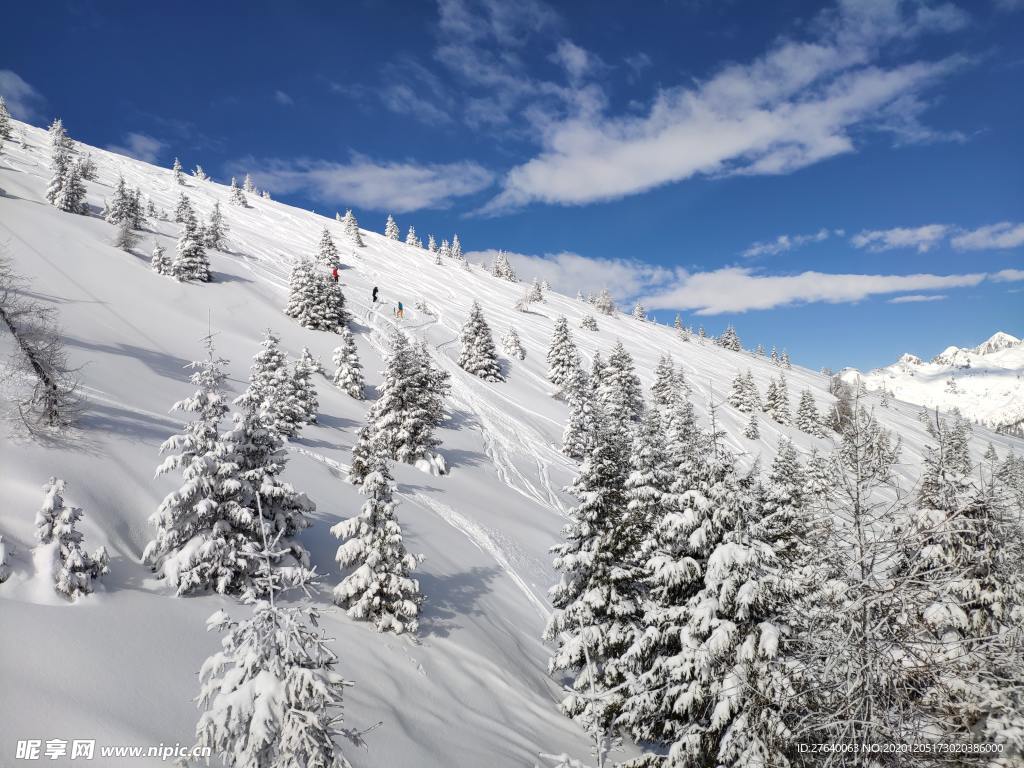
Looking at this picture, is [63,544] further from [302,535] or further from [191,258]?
[191,258]

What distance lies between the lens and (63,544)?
9352 mm

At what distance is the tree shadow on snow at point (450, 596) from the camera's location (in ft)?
53.8

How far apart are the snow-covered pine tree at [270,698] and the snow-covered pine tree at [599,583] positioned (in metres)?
10.3

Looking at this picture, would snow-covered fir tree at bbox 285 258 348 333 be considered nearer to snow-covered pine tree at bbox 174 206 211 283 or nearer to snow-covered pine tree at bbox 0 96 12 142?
snow-covered pine tree at bbox 174 206 211 283

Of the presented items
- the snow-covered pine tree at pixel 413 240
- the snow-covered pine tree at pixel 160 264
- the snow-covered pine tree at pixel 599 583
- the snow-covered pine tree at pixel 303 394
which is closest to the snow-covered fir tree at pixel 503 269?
the snow-covered pine tree at pixel 413 240

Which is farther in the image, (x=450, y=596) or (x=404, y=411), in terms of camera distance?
(x=404, y=411)

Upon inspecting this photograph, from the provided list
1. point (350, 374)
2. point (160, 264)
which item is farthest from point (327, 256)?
point (350, 374)

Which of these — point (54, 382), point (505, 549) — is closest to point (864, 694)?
point (54, 382)

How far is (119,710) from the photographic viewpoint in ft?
25.0

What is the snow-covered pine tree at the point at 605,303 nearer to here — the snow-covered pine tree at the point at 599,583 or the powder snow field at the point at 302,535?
the powder snow field at the point at 302,535

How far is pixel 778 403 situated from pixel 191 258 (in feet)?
265

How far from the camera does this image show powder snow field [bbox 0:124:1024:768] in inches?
324

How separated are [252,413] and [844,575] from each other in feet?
41.4

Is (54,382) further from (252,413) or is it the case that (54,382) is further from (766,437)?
(766,437)
